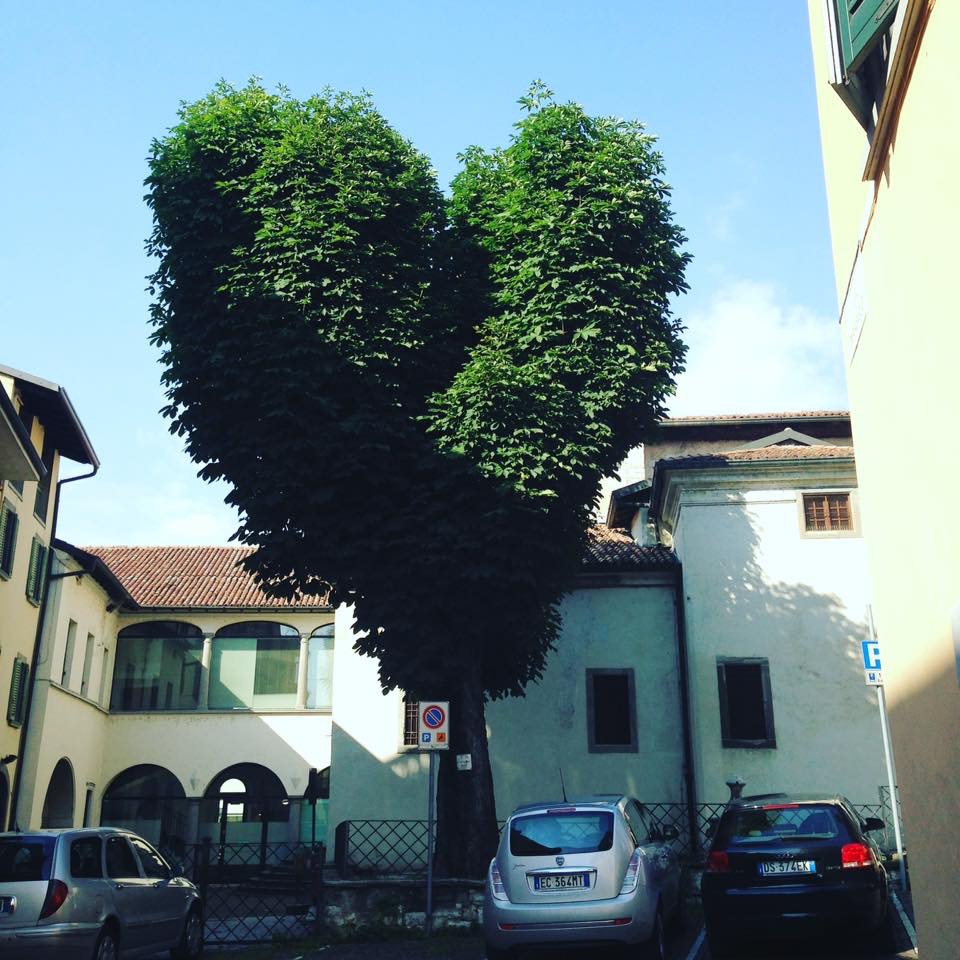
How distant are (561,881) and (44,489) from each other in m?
20.1

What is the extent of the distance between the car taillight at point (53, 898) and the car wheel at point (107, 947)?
59 cm

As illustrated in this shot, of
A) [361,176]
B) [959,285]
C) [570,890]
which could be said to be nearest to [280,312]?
[361,176]

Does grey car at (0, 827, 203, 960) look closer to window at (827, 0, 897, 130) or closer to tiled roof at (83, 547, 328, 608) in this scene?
window at (827, 0, 897, 130)

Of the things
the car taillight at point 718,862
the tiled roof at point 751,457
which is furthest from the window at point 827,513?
the car taillight at point 718,862

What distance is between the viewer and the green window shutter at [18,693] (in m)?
24.4

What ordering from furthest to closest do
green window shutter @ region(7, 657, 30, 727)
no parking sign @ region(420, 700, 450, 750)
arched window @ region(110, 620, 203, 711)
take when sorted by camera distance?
arched window @ region(110, 620, 203, 711) → green window shutter @ region(7, 657, 30, 727) → no parking sign @ region(420, 700, 450, 750)

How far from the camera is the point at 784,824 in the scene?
35.8 ft

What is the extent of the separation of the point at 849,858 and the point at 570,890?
2.77 metres

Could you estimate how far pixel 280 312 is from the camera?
673 inches

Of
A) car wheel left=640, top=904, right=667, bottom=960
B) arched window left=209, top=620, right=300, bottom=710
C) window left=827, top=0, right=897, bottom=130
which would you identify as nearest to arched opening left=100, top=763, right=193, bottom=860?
arched window left=209, top=620, right=300, bottom=710

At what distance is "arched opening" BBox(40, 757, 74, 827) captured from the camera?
29453 millimetres

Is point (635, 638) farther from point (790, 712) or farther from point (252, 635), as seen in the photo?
point (252, 635)

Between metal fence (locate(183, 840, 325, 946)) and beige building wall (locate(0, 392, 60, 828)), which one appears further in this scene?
beige building wall (locate(0, 392, 60, 828))

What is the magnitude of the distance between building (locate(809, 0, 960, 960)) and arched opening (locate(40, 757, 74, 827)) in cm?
2667
